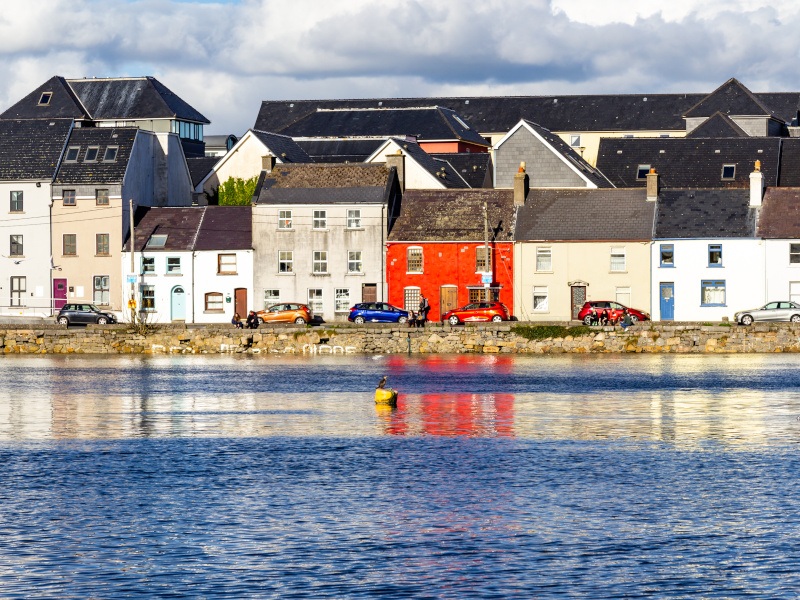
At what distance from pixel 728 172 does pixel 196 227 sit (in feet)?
130

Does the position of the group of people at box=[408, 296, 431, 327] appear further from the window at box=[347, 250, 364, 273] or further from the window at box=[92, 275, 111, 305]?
the window at box=[92, 275, 111, 305]

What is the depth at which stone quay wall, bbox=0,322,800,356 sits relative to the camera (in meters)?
78.0

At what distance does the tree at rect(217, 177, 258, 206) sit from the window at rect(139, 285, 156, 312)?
14.6 metres

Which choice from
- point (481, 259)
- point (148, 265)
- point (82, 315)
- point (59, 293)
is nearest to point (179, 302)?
→ point (148, 265)

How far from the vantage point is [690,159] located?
351ft

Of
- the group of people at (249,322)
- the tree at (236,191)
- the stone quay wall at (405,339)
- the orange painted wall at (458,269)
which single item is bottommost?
the stone quay wall at (405,339)

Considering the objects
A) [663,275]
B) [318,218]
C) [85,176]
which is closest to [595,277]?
[663,275]

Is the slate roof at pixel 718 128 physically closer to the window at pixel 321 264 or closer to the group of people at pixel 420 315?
the window at pixel 321 264

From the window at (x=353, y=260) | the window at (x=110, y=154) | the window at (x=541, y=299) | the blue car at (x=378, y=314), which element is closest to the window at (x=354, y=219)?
the window at (x=353, y=260)

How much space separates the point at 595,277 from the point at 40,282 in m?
38.2

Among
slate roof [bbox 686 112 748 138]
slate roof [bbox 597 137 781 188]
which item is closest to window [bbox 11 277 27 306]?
slate roof [bbox 597 137 781 188]

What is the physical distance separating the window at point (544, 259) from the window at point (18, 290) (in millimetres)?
35661

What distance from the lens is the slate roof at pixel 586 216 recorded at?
8975 cm

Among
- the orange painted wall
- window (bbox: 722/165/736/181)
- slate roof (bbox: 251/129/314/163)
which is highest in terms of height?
slate roof (bbox: 251/129/314/163)
